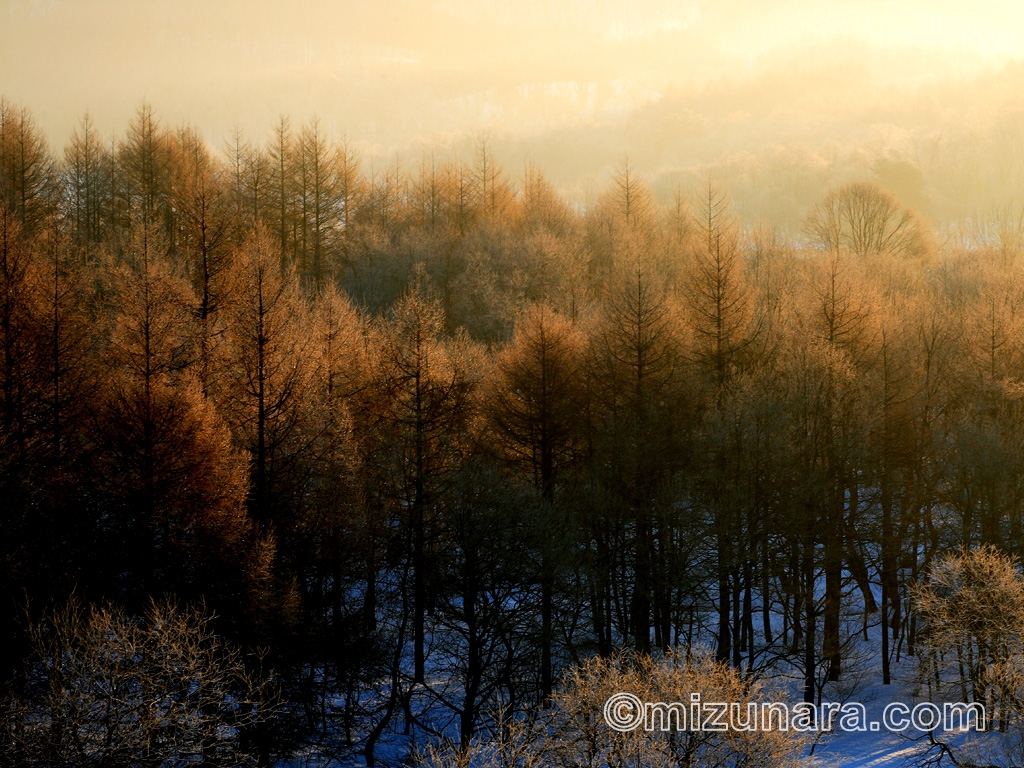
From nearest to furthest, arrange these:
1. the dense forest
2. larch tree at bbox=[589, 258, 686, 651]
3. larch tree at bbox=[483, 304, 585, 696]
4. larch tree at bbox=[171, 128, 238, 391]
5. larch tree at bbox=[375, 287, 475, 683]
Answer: the dense forest
larch tree at bbox=[171, 128, 238, 391]
larch tree at bbox=[375, 287, 475, 683]
larch tree at bbox=[589, 258, 686, 651]
larch tree at bbox=[483, 304, 585, 696]

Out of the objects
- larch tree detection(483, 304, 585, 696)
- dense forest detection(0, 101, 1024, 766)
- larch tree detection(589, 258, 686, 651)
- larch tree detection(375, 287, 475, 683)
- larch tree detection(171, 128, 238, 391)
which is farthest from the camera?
larch tree detection(483, 304, 585, 696)

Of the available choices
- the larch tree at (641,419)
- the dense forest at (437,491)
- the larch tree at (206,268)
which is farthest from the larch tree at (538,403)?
the larch tree at (206,268)

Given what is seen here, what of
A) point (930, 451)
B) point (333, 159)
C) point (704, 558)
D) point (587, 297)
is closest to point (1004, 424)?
point (930, 451)

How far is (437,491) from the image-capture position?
25.9m

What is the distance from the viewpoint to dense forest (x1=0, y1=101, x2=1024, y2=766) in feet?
68.4

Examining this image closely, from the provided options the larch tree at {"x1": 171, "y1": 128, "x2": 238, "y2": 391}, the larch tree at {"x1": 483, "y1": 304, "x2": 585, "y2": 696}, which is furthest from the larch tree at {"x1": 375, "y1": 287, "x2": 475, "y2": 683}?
the larch tree at {"x1": 171, "y1": 128, "x2": 238, "y2": 391}

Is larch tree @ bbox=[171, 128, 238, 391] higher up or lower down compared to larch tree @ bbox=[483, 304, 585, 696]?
higher up

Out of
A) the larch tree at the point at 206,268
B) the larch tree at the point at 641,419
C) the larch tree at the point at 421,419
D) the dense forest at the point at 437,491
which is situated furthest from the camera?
the larch tree at the point at 641,419

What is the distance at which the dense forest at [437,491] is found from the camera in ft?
68.4

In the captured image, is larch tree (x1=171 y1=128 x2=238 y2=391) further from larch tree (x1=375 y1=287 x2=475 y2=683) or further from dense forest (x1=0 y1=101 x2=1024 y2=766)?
larch tree (x1=375 y1=287 x2=475 y2=683)

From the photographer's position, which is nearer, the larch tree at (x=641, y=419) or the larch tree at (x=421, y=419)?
the larch tree at (x=421, y=419)

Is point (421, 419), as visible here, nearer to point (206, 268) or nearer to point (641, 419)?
point (641, 419)

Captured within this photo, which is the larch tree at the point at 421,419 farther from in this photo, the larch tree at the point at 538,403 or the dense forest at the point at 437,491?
the larch tree at the point at 538,403

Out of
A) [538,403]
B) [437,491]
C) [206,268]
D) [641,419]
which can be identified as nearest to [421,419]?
[437,491]
